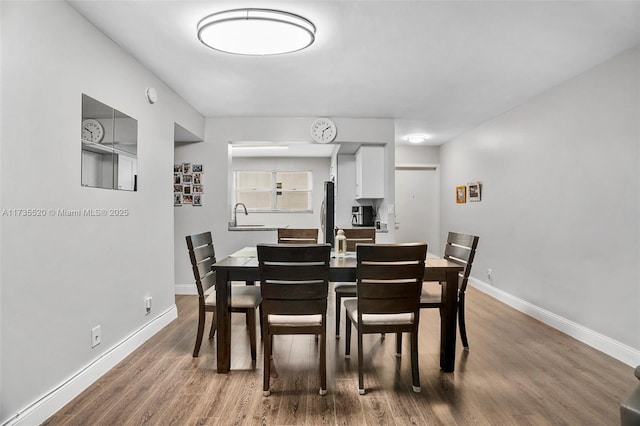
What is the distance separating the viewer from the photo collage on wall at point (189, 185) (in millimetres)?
5141

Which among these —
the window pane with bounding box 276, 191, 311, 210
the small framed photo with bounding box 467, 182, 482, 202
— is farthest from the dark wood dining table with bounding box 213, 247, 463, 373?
the window pane with bounding box 276, 191, 311, 210

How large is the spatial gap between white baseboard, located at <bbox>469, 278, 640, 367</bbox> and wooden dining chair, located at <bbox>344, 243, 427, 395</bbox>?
1789 mm

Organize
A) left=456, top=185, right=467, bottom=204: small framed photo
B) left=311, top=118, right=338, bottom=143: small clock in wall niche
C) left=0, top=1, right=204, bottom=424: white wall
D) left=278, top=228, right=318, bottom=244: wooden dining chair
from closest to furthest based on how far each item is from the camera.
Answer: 1. left=0, top=1, right=204, bottom=424: white wall
2. left=278, top=228, right=318, bottom=244: wooden dining chair
3. left=311, top=118, right=338, bottom=143: small clock in wall niche
4. left=456, top=185, right=467, bottom=204: small framed photo

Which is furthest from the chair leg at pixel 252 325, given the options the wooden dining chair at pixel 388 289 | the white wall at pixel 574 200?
the white wall at pixel 574 200

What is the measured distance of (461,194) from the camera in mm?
6238

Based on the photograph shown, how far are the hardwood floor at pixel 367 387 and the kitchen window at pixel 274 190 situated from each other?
505 centimetres

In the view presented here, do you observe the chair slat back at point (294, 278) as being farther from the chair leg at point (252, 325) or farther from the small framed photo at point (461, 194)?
the small framed photo at point (461, 194)

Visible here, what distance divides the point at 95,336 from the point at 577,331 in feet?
13.0

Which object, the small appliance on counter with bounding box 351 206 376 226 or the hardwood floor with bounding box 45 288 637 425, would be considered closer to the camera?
the hardwood floor with bounding box 45 288 637 425

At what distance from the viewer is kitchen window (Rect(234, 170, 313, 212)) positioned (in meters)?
8.31

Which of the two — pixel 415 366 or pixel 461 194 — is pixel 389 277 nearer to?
pixel 415 366

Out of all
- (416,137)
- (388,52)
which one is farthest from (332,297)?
(388,52)

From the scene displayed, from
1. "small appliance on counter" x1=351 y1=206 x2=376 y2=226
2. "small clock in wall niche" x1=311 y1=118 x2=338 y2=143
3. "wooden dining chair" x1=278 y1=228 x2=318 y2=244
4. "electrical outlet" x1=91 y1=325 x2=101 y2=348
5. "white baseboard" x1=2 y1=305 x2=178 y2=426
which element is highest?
"small clock in wall niche" x1=311 y1=118 x2=338 y2=143

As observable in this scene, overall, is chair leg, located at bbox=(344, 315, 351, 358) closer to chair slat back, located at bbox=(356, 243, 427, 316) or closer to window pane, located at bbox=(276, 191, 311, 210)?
chair slat back, located at bbox=(356, 243, 427, 316)
